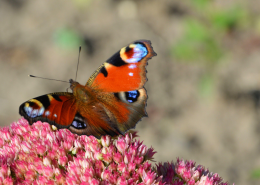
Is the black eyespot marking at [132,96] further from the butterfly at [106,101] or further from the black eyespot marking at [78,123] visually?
the black eyespot marking at [78,123]

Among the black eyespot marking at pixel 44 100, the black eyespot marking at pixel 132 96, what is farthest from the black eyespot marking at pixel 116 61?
the black eyespot marking at pixel 44 100

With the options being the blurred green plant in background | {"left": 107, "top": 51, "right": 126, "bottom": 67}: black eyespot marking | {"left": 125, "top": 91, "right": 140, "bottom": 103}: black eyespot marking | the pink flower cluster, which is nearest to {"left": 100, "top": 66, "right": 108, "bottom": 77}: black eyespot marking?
{"left": 107, "top": 51, "right": 126, "bottom": 67}: black eyespot marking

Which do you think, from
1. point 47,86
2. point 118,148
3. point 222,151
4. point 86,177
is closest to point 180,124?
point 222,151

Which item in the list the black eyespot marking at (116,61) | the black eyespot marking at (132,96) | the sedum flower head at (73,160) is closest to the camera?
the sedum flower head at (73,160)

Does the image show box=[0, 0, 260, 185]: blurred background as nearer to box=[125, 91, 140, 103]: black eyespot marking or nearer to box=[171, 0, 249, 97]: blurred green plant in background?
box=[171, 0, 249, 97]: blurred green plant in background

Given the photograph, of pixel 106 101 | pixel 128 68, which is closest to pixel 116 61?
pixel 128 68

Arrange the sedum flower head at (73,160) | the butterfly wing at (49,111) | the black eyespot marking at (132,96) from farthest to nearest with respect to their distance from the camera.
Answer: the black eyespot marking at (132,96), the butterfly wing at (49,111), the sedum flower head at (73,160)
